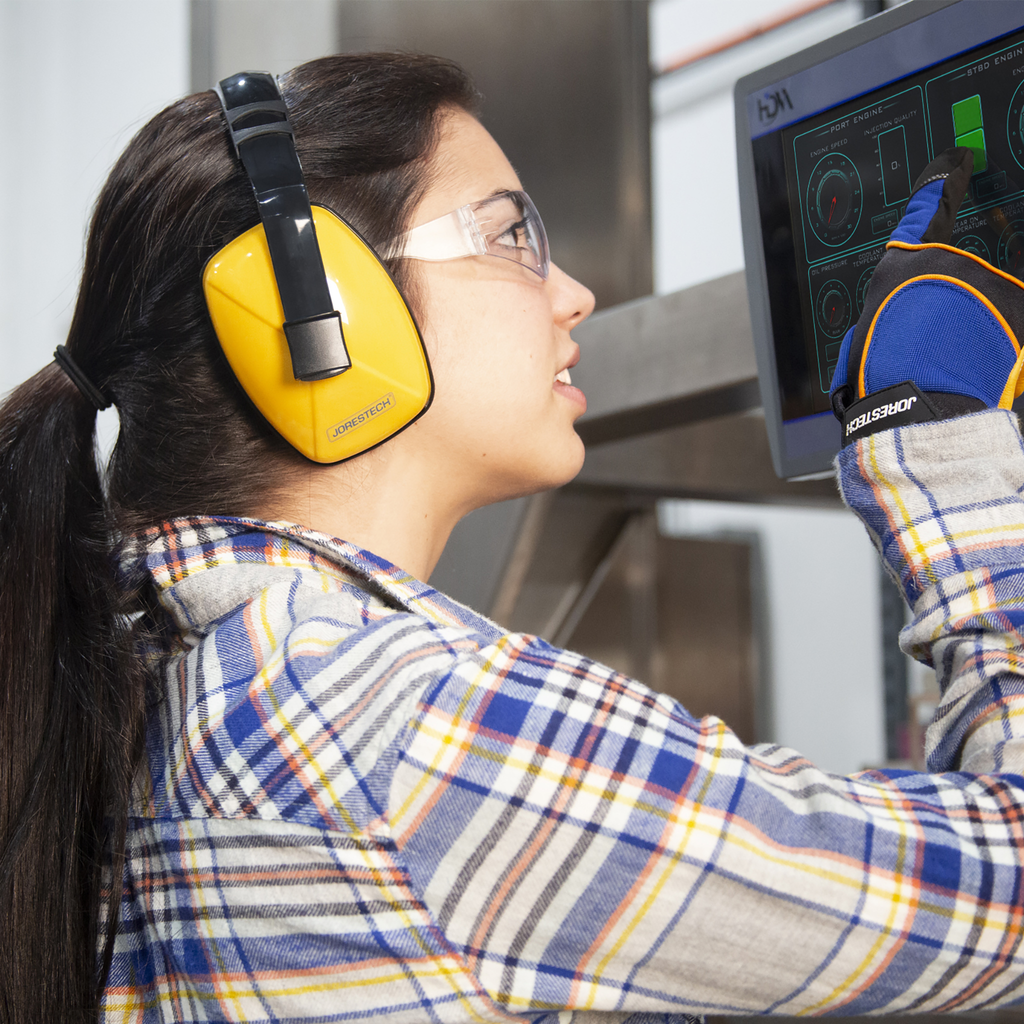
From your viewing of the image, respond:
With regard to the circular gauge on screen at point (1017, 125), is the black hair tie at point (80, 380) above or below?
below

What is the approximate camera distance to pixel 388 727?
48cm

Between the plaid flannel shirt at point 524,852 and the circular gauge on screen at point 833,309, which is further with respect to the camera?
the circular gauge on screen at point 833,309

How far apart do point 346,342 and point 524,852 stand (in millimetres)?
310

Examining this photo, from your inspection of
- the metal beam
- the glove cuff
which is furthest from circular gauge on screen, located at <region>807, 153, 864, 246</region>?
the glove cuff

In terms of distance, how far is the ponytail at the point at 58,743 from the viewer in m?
0.57

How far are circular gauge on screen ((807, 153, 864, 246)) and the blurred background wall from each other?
0.16 m

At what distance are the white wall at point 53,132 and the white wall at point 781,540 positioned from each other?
1.27 meters

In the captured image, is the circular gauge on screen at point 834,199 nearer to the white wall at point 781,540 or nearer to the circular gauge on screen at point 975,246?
the circular gauge on screen at point 975,246

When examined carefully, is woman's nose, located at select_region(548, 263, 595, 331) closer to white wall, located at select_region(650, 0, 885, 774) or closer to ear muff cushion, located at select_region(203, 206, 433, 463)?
ear muff cushion, located at select_region(203, 206, 433, 463)

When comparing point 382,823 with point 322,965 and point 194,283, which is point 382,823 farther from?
point 194,283

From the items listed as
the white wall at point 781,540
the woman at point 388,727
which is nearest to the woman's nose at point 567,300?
the woman at point 388,727

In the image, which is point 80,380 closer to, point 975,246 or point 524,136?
point 975,246

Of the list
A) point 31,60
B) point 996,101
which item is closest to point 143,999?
point 996,101

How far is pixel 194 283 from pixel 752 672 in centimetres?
141
